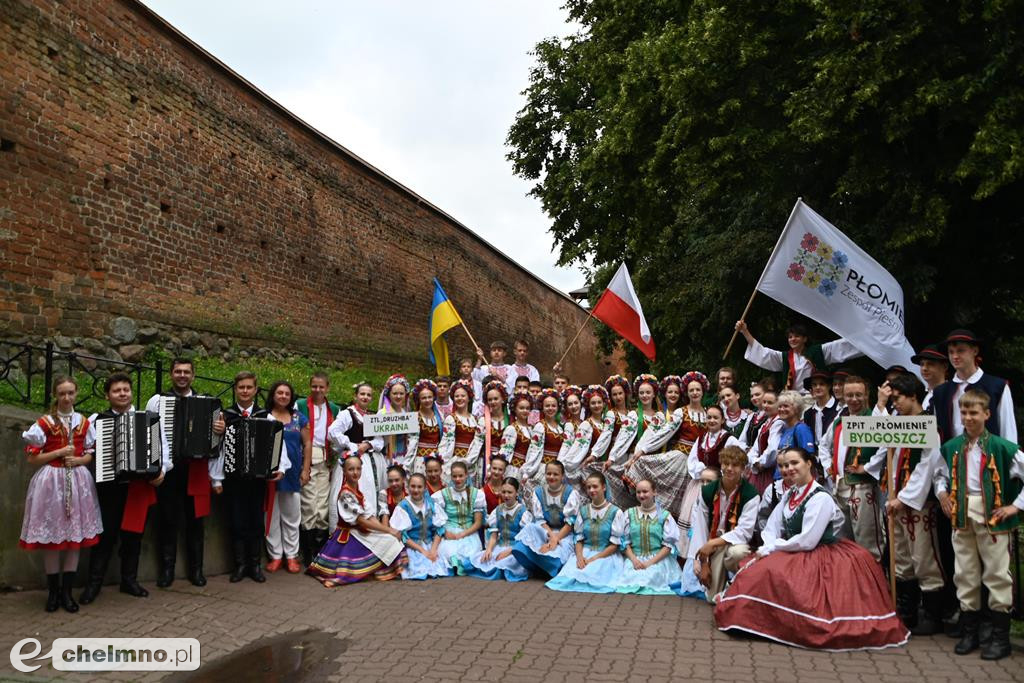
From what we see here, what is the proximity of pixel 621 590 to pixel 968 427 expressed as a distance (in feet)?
9.58

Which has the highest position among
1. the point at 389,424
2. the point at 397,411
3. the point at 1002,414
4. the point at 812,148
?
the point at 812,148

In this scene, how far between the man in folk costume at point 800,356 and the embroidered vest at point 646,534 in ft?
6.33

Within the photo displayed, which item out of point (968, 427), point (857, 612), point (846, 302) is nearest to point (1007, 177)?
point (846, 302)

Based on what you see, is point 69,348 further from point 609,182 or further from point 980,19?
point 980,19

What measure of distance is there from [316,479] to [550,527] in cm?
225

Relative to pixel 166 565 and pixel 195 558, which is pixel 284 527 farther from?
pixel 166 565

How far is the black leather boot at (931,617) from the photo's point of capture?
5375 millimetres

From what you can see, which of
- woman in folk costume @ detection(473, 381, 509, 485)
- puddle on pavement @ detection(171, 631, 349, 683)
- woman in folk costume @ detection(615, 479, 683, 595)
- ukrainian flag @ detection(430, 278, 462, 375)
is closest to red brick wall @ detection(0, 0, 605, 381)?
ukrainian flag @ detection(430, 278, 462, 375)

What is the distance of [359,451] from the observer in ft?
25.1

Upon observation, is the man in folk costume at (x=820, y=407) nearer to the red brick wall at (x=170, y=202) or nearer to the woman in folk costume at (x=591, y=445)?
the woman in folk costume at (x=591, y=445)

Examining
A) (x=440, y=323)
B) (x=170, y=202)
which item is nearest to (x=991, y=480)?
(x=440, y=323)

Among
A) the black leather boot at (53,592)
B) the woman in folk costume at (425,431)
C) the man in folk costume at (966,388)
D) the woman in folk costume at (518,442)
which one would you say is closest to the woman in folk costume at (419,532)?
the woman in folk costume at (425,431)

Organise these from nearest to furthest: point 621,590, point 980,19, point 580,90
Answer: point 621,590 → point 980,19 → point 580,90

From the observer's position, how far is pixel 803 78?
11.0 metres
